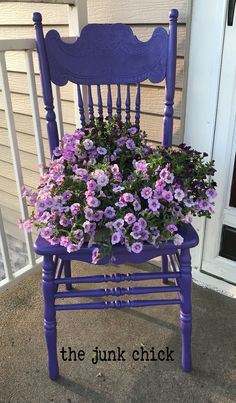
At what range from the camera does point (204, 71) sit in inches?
56.9

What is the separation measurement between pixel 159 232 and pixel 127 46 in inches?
28.2

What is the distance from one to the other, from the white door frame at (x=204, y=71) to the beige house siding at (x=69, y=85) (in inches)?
1.5

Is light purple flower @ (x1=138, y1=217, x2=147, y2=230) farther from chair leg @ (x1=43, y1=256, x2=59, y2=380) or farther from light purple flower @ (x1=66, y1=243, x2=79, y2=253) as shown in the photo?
chair leg @ (x1=43, y1=256, x2=59, y2=380)

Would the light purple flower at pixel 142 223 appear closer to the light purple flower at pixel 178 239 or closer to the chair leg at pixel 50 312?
the light purple flower at pixel 178 239

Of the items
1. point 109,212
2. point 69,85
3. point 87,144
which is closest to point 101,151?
point 87,144

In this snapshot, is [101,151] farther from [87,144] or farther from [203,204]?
[203,204]

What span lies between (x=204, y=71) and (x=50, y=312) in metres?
1.05

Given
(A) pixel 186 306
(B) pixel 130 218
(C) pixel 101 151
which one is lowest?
(A) pixel 186 306

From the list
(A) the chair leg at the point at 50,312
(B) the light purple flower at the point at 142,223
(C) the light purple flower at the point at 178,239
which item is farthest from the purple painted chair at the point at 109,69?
(B) the light purple flower at the point at 142,223

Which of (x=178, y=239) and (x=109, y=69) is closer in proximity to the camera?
(x=178, y=239)

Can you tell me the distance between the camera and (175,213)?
3.66ft

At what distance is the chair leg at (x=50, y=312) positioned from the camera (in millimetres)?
1178

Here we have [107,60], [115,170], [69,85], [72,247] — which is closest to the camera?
[72,247]

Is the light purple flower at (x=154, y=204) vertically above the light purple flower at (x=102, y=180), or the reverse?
the light purple flower at (x=102, y=180)
